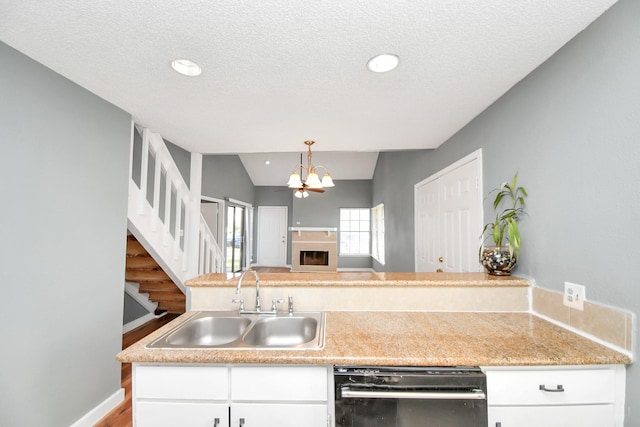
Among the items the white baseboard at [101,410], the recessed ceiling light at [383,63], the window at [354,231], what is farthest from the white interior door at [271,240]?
the recessed ceiling light at [383,63]

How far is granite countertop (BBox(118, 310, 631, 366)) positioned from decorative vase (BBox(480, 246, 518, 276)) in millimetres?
330

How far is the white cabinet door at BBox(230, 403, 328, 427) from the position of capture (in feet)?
3.78

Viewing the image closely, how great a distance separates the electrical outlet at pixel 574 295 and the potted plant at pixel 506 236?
0.33 m

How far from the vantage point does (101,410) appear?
1.98m

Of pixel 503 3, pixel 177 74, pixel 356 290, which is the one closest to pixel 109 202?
pixel 177 74

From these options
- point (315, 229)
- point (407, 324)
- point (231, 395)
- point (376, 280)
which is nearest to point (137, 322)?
point (231, 395)

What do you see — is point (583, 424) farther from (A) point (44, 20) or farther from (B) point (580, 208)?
(A) point (44, 20)

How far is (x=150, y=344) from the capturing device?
1258 millimetres

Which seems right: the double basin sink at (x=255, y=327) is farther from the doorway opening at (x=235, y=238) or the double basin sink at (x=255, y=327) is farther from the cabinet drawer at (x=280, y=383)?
the doorway opening at (x=235, y=238)

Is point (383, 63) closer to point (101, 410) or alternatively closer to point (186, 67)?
point (186, 67)

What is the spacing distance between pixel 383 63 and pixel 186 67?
3.61 feet

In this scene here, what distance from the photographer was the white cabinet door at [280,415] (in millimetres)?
1152

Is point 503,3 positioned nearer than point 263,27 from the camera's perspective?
Yes

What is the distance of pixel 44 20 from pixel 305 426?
2.09 m
